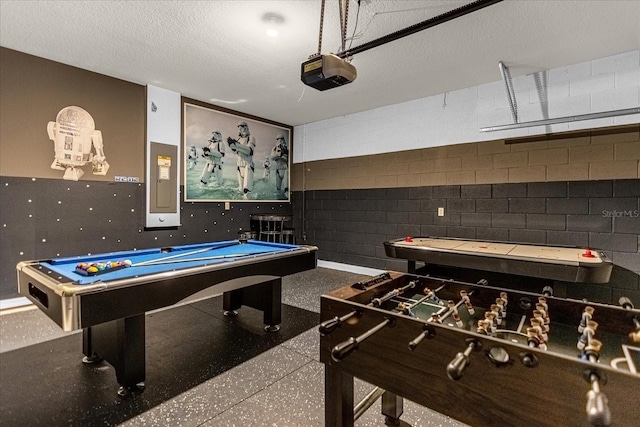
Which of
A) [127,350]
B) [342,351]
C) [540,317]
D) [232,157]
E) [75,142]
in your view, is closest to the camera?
[342,351]

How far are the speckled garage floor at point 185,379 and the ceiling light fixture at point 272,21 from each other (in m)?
2.79

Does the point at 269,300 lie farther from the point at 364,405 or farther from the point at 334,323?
the point at 334,323

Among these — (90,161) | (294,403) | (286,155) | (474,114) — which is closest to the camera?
(294,403)

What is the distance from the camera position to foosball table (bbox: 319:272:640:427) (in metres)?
0.83

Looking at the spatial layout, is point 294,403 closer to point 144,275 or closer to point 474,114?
point 144,275

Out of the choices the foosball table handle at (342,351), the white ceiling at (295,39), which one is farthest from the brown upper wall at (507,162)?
A: the foosball table handle at (342,351)

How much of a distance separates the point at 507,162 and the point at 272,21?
3185 mm

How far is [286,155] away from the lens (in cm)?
629

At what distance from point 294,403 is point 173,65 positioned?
3.63 m

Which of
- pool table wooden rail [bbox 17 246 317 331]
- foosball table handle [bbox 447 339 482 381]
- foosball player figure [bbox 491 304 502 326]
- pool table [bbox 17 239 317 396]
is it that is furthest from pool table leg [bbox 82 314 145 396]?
foosball player figure [bbox 491 304 502 326]

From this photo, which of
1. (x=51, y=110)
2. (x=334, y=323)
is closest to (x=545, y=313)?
(x=334, y=323)

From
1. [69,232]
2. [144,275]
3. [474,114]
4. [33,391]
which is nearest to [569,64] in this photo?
[474,114]

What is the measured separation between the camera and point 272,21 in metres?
2.70

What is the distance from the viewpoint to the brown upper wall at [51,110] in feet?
10.6
